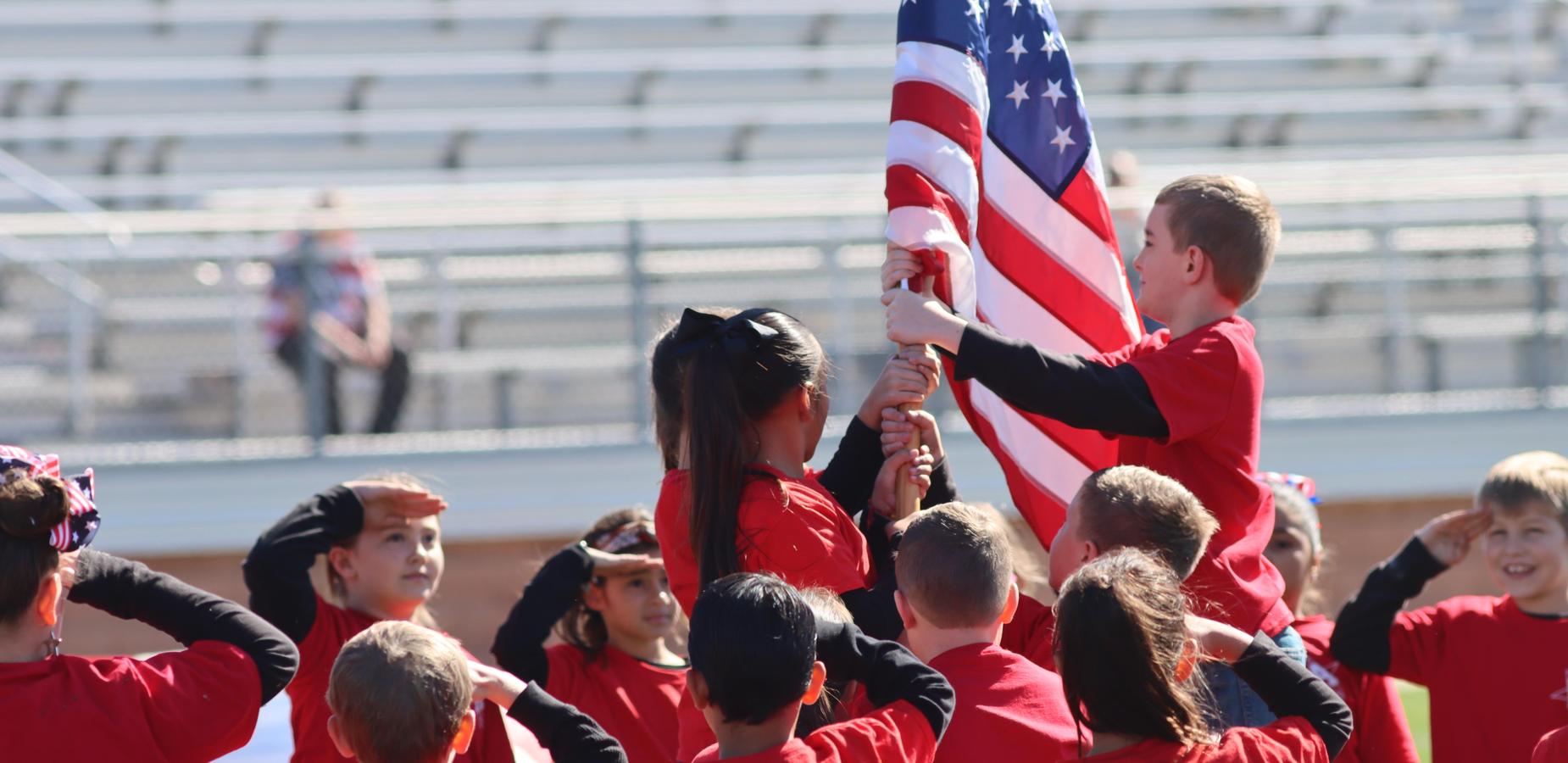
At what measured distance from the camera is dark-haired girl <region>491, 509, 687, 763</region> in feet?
11.9

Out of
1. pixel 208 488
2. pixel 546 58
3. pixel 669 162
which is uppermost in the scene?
pixel 546 58

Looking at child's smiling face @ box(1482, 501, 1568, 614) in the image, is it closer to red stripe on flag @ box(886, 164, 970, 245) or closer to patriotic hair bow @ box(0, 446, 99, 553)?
red stripe on flag @ box(886, 164, 970, 245)

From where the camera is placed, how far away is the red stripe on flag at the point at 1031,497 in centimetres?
328

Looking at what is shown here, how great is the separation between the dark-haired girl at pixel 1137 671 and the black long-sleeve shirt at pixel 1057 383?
0.36 metres

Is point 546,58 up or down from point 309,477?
up

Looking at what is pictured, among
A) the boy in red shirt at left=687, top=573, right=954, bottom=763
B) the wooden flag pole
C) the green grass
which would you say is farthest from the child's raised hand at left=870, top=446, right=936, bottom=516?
the green grass

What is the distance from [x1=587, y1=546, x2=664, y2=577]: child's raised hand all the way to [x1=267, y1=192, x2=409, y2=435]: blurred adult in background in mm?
3190

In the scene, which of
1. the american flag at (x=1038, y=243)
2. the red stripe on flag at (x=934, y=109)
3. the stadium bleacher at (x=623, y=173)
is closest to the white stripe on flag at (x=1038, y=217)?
the american flag at (x=1038, y=243)

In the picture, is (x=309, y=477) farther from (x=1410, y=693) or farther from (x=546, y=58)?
(x=546, y=58)

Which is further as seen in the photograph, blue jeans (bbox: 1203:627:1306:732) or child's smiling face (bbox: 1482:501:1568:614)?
Answer: child's smiling face (bbox: 1482:501:1568:614)

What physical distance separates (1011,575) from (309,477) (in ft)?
15.8

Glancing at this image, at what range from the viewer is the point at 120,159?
11.3 meters

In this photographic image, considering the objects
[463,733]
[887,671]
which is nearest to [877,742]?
[887,671]

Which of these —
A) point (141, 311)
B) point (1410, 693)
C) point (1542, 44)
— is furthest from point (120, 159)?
point (1542, 44)
